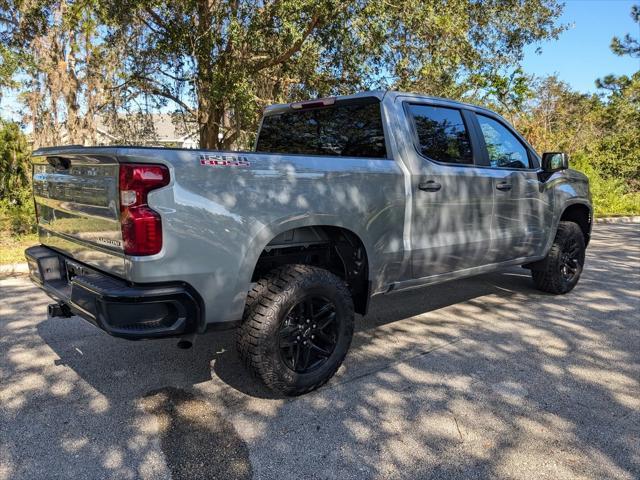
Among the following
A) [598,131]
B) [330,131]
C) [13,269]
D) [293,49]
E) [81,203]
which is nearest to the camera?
[81,203]

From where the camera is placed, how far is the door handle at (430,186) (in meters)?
3.86

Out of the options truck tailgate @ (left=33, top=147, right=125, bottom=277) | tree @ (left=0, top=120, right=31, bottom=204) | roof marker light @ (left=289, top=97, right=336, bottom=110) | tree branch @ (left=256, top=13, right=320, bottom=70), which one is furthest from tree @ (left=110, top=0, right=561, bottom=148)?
truck tailgate @ (left=33, top=147, right=125, bottom=277)

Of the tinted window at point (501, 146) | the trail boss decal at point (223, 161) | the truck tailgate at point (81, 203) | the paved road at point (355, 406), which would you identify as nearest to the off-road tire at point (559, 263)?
the paved road at point (355, 406)

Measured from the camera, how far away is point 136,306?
263cm

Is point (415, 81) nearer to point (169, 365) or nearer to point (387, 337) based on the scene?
point (387, 337)

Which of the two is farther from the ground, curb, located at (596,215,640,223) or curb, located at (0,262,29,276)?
curb, located at (0,262,29,276)

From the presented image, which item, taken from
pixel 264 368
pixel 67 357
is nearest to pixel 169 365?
pixel 67 357

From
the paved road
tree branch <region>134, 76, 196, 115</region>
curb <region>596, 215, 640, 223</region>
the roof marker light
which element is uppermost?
tree branch <region>134, 76, 196, 115</region>

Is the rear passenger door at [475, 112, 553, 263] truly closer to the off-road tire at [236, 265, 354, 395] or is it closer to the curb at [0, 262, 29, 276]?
the off-road tire at [236, 265, 354, 395]

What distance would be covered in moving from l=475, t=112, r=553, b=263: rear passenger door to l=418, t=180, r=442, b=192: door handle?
0.84 m

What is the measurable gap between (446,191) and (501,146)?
1150mm

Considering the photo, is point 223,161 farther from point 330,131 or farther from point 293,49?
point 293,49

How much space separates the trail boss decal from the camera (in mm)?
2742

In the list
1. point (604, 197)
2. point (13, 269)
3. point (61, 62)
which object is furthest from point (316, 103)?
point (604, 197)
